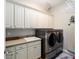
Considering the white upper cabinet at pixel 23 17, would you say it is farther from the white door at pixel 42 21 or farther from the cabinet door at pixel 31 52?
the cabinet door at pixel 31 52

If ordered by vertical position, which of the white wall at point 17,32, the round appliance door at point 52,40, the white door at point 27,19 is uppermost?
the white door at point 27,19

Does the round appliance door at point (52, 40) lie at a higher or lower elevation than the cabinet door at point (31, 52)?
higher

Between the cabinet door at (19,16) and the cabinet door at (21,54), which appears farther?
the cabinet door at (19,16)

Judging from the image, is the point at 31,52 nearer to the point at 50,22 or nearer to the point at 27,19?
the point at 27,19

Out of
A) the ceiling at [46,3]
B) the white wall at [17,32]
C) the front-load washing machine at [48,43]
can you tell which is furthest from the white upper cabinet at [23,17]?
the front-load washing machine at [48,43]

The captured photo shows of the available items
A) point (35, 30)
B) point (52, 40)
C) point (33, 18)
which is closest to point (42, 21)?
point (35, 30)

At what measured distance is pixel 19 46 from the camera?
2.54m

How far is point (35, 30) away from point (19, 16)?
127 cm

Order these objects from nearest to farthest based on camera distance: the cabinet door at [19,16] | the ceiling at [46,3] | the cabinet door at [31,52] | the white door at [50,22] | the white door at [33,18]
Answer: the cabinet door at [19,16], the cabinet door at [31,52], the white door at [33,18], the ceiling at [46,3], the white door at [50,22]

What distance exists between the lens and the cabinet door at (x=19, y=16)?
2793 millimetres

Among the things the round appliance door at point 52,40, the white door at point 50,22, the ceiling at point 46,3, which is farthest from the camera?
the white door at point 50,22
